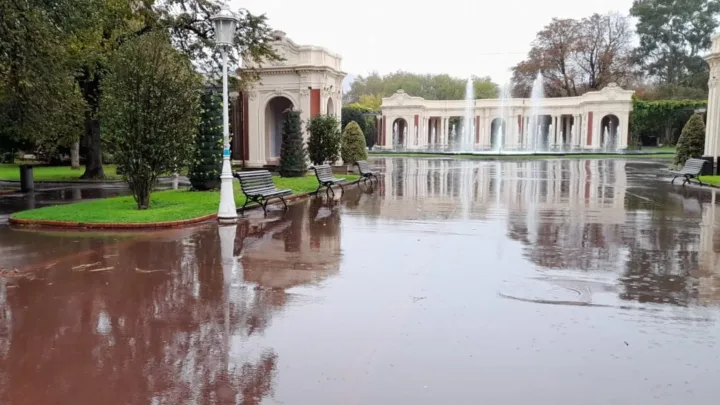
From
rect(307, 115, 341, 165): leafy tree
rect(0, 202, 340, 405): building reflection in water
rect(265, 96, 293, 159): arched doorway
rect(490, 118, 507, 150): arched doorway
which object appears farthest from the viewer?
rect(490, 118, 507, 150): arched doorway

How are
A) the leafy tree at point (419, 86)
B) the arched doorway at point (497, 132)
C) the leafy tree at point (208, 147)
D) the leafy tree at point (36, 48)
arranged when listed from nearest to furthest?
the leafy tree at point (36, 48), the leafy tree at point (208, 147), the arched doorway at point (497, 132), the leafy tree at point (419, 86)

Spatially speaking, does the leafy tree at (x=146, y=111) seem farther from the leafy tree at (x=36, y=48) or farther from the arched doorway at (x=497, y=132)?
the arched doorway at (x=497, y=132)

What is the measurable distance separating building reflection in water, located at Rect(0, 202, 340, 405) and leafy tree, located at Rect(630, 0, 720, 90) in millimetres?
73370

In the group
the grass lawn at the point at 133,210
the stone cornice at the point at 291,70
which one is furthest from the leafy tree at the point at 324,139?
the grass lawn at the point at 133,210

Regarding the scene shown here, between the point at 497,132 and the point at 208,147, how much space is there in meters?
60.3

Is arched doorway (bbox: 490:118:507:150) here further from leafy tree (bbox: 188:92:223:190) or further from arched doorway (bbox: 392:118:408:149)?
leafy tree (bbox: 188:92:223:190)

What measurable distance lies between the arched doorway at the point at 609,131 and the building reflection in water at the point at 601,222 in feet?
130

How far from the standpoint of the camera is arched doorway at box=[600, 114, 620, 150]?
62.0 m

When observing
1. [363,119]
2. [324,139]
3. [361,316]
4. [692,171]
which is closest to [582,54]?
[363,119]

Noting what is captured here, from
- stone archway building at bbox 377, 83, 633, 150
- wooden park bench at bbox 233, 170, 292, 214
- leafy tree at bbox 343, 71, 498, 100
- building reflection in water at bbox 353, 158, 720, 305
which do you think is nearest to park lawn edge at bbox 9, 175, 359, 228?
wooden park bench at bbox 233, 170, 292, 214

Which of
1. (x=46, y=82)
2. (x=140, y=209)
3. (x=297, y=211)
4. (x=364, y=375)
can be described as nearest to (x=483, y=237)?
(x=297, y=211)

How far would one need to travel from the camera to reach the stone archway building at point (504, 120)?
6354 cm

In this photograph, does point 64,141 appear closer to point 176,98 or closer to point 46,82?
point 46,82

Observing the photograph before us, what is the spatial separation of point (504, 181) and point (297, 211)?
1291cm
